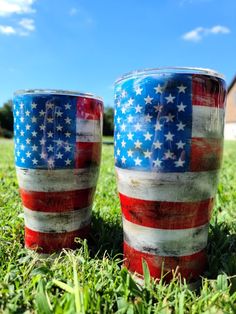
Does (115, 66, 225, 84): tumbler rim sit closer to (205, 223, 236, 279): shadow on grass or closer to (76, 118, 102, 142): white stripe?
(76, 118, 102, 142): white stripe

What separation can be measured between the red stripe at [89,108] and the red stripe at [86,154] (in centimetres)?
13

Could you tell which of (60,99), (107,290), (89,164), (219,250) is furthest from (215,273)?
(60,99)

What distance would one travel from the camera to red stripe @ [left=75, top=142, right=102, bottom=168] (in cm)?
162

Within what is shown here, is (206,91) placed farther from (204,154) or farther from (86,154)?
(86,154)

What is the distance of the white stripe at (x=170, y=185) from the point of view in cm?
130

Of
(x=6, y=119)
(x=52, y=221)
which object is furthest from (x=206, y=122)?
(x=6, y=119)

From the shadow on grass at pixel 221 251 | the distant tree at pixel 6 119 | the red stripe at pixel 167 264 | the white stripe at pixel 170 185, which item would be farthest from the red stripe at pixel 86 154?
the distant tree at pixel 6 119

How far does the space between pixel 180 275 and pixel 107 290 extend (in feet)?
1.03

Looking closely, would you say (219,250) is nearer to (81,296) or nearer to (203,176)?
(203,176)

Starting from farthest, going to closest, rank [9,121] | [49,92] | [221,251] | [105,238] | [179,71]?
1. [9,121]
2. [105,238]
3. [221,251]
4. [49,92]
5. [179,71]

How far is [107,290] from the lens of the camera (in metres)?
1.29

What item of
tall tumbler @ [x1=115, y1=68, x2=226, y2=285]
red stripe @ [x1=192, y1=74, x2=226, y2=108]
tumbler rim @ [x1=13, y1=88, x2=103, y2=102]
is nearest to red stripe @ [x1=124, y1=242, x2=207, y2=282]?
tall tumbler @ [x1=115, y1=68, x2=226, y2=285]

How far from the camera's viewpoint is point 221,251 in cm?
170

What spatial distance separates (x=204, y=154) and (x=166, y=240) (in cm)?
38
